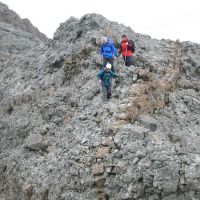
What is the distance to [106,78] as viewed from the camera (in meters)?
23.6

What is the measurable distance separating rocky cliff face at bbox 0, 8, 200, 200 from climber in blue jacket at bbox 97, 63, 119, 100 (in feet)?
1.65

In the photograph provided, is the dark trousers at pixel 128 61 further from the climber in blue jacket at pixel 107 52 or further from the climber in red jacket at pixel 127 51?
the climber in blue jacket at pixel 107 52

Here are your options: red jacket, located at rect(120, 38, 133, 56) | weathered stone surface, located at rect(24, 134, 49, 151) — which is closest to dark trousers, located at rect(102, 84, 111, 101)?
red jacket, located at rect(120, 38, 133, 56)

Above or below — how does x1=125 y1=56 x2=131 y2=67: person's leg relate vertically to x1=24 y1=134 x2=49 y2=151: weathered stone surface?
above

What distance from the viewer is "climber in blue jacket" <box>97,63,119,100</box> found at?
23.6 metres

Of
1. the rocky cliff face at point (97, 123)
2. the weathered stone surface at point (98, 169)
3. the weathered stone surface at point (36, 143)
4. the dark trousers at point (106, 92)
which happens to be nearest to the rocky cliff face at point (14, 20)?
the rocky cliff face at point (97, 123)

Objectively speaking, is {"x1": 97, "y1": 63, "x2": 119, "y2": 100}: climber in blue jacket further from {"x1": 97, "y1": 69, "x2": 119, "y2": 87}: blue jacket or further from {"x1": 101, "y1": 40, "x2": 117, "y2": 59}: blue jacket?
{"x1": 101, "y1": 40, "x2": 117, "y2": 59}: blue jacket

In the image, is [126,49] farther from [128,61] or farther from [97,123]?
[97,123]

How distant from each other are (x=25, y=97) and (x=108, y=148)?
10.5 meters

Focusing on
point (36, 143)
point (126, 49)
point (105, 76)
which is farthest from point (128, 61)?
point (36, 143)

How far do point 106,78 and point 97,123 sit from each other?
8.68 ft

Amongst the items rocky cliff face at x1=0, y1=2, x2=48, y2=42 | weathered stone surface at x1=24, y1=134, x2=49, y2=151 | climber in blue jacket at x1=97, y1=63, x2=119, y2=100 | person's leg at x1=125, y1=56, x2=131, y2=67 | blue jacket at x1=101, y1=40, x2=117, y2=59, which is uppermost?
rocky cliff face at x1=0, y1=2, x2=48, y2=42

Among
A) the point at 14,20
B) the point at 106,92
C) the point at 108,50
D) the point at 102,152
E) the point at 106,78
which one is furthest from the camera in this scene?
the point at 14,20

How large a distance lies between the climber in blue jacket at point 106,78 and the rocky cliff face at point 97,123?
1.65 ft
